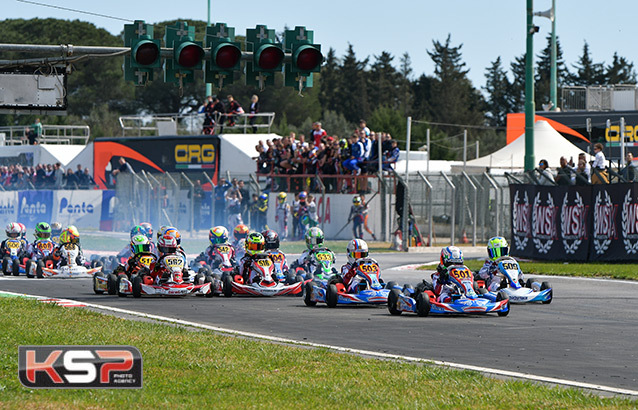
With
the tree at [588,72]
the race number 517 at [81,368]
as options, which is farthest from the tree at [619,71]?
the race number 517 at [81,368]

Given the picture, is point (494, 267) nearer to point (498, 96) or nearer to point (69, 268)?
point (69, 268)

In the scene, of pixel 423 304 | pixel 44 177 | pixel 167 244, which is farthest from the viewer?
pixel 44 177

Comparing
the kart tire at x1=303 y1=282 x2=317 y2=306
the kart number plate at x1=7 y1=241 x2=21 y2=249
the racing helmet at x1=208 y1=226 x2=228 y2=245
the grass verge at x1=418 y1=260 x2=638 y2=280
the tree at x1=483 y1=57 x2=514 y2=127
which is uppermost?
A: the tree at x1=483 y1=57 x2=514 y2=127

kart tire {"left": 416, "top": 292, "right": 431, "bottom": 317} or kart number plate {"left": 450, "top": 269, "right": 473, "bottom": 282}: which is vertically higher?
kart number plate {"left": 450, "top": 269, "right": 473, "bottom": 282}

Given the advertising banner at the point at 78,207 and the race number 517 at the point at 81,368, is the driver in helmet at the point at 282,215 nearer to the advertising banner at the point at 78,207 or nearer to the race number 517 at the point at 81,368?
the advertising banner at the point at 78,207

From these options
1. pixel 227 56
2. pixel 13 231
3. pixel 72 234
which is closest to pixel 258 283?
pixel 227 56

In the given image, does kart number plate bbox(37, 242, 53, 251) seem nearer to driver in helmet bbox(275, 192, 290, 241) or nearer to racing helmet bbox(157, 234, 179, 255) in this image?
racing helmet bbox(157, 234, 179, 255)

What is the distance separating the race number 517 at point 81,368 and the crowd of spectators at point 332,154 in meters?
27.8

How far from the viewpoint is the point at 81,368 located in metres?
8.19

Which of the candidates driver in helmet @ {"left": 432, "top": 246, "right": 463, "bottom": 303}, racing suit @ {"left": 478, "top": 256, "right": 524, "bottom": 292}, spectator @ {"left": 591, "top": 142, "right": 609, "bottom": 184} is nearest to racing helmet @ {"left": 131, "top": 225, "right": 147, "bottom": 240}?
racing suit @ {"left": 478, "top": 256, "right": 524, "bottom": 292}

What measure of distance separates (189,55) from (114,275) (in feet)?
20.0

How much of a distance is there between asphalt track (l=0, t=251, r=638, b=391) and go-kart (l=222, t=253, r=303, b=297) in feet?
0.78

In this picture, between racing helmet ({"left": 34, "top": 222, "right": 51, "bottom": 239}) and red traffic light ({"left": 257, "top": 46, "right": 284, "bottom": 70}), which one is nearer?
red traffic light ({"left": 257, "top": 46, "right": 284, "bottom": 70})

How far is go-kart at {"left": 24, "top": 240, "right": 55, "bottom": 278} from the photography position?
82.2ft
